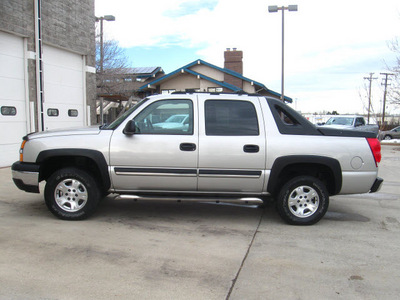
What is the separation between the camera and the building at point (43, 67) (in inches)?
384

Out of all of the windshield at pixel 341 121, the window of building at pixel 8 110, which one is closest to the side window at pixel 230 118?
the window of building at pixel 8 110

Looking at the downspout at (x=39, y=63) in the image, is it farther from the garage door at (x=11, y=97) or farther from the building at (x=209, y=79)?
the building at (x=209, y=79)

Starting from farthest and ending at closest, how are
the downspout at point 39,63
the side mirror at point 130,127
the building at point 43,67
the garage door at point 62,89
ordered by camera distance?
the garage door at point 62,89
the downspout at point 39,63
the building at point 43,67
the side mirror at point 130,127

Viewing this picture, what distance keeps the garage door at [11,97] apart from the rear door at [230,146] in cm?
682

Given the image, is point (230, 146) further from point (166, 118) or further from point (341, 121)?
point (341, 121)

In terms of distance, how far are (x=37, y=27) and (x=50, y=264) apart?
8.62 metres

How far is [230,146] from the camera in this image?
16.4ft

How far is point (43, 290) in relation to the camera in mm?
3246

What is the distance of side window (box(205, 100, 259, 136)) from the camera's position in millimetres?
5094

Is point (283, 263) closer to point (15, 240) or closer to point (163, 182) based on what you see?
point (163, 182)

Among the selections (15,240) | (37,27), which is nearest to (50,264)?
(15,240)

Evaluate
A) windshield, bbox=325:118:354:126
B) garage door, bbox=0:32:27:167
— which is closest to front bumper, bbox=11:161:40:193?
garage door, bbox=0:32:27:167

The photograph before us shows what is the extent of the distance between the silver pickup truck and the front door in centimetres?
1

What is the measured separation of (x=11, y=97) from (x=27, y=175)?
573 centimetres
